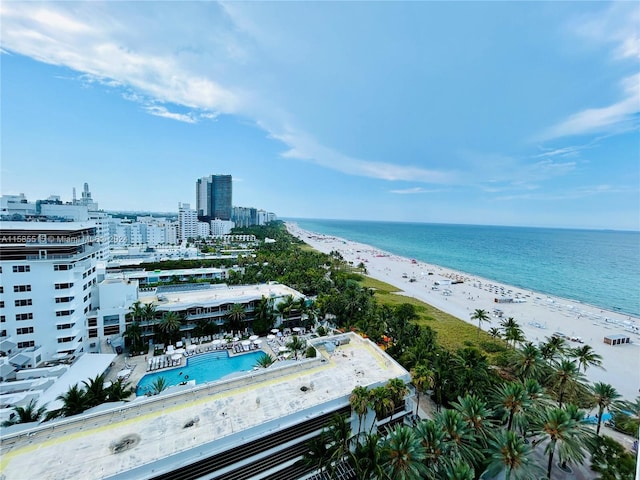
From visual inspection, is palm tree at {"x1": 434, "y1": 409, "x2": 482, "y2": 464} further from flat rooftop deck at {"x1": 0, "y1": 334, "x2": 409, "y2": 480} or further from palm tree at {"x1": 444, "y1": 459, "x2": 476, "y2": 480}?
flat rooftop deck at {"x1": 0, "y1": 334, "x2": 409, "y2": 480}

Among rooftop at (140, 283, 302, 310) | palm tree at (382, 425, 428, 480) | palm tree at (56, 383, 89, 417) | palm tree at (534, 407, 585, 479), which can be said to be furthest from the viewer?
rooftop at (140, 283, 302, 310)

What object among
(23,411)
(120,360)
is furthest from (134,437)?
(120,360)

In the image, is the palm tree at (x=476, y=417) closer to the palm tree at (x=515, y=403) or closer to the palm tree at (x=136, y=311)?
the palm tree at (x=515, y=403)

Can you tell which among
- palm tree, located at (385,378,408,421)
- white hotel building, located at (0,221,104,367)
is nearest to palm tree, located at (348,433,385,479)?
palm tree, located at (385,378,408,421)

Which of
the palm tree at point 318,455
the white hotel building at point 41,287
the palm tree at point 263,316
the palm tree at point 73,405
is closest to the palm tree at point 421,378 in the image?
the palm tree at point 318,455

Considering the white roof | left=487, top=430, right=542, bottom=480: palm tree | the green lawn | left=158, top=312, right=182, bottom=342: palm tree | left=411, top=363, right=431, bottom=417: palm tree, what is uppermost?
left=411, top=363, right=431, bottom=417: palm tree
